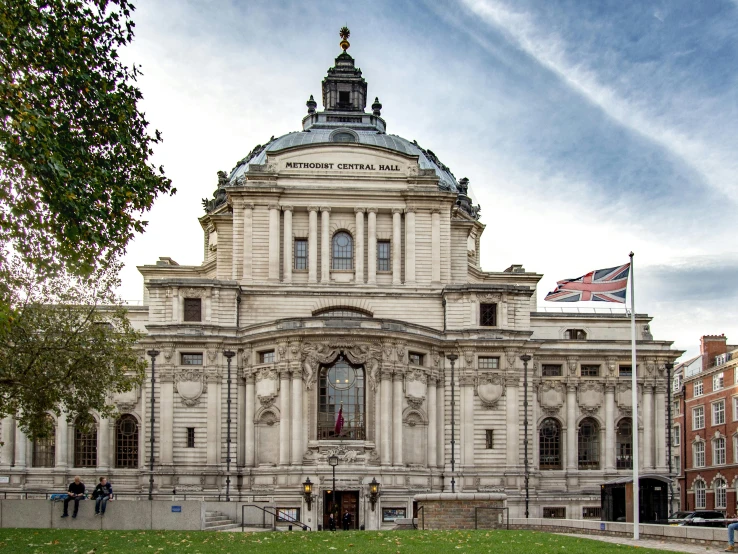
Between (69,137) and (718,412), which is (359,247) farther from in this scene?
(69,137)

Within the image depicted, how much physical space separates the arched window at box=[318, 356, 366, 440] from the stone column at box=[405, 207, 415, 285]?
9289mm

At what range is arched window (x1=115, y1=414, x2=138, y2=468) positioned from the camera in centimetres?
7475

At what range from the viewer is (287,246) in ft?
247

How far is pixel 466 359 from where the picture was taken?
7344cm

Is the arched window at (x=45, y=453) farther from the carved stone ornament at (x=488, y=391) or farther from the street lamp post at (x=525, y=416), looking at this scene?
the street lamp post at (x=525, y=416)

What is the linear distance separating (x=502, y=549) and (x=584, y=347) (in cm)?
4790

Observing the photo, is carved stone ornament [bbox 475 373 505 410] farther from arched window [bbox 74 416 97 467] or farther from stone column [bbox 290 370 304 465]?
arched window [bbox 74 416 97 467]

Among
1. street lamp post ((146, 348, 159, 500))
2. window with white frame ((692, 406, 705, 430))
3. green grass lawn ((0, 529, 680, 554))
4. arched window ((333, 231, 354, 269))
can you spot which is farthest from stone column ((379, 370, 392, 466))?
window with white frame ((692, 406, 705, 430))

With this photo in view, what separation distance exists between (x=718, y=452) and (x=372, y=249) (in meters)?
37.0

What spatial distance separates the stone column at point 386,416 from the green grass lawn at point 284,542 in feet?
89.5

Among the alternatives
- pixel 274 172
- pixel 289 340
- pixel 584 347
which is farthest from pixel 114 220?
pixel 584 347

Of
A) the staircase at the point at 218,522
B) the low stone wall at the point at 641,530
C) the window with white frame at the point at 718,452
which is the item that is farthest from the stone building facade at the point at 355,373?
the low stone wall at the point at 641,530

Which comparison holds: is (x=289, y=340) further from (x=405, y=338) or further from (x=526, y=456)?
(x=526, y=456)

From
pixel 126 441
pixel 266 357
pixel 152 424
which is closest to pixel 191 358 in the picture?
pixel 152 424
